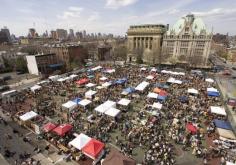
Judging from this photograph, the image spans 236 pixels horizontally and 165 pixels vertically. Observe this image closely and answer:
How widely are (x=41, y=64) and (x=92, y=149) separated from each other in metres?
51.2

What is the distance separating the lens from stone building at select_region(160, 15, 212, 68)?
60322mm

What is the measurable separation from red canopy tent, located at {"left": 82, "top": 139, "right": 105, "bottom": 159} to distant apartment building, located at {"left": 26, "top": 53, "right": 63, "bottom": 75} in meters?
48.3

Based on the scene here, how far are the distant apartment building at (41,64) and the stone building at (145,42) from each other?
36.6m

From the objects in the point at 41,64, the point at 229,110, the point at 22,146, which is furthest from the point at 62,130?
the point at 41,64

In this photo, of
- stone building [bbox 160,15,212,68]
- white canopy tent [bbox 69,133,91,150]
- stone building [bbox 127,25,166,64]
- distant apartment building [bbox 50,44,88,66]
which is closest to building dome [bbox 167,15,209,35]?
stone building [bbox 160,15,212,68]

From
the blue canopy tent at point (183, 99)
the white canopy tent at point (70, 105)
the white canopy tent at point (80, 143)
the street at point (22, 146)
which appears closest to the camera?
the street at point (22, 146)

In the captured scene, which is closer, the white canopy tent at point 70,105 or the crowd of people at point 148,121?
the crowd of people at point 148,121

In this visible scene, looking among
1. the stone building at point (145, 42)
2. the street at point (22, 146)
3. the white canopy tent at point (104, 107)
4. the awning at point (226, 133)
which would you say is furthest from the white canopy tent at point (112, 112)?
the stone building at point (145, 42)

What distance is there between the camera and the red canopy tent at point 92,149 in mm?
16484

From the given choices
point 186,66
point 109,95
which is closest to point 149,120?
point 109,95

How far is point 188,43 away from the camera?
212ft

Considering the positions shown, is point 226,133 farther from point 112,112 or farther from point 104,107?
point 104,107

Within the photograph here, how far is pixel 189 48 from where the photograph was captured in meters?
64.6

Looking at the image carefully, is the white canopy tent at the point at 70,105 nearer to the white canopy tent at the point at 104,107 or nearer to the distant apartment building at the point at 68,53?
the white canopy tent at the point at 104,107
